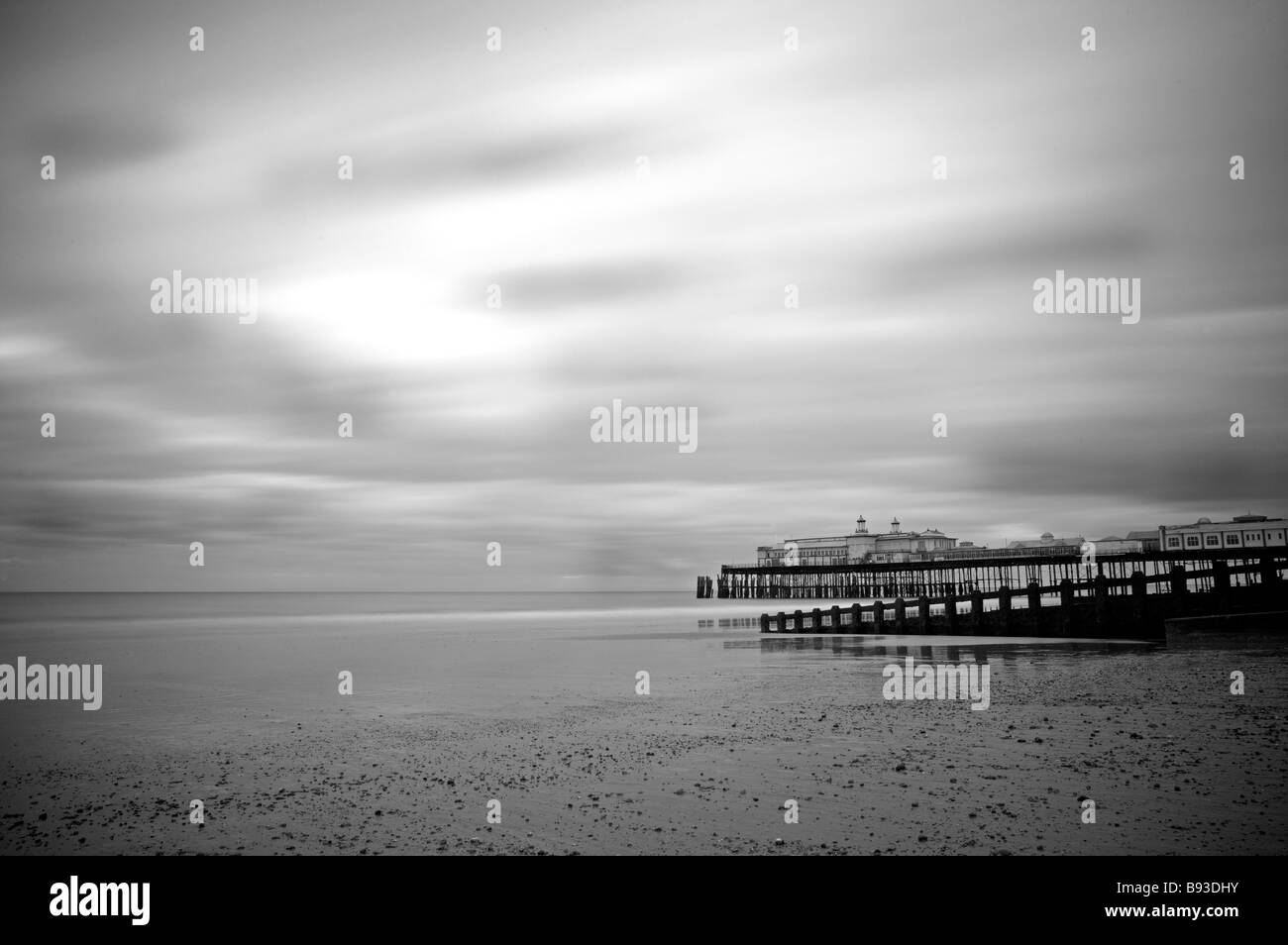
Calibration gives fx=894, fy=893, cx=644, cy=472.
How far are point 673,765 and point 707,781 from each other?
4.42 feet

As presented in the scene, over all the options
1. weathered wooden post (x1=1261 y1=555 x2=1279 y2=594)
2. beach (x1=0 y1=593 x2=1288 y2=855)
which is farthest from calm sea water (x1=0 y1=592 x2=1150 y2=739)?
weathered wooden post (x1=1261 y1=555 x2=1279 y2=594)

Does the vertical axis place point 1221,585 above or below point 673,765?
above

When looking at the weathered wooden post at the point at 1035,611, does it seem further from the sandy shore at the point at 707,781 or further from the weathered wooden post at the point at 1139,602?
the sandy shore at the point at 707,781

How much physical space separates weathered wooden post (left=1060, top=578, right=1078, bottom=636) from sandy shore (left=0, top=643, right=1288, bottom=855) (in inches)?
711

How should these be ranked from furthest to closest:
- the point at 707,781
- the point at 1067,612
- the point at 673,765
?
the point at 1067,612
the point at 673,765
the point at 707,781

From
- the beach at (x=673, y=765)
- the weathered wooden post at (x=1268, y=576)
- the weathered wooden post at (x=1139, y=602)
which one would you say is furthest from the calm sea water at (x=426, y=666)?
the weathered wooden post at (x=1268, y=576)

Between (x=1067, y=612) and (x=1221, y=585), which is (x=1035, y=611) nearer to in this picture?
(x=1067, y=612)

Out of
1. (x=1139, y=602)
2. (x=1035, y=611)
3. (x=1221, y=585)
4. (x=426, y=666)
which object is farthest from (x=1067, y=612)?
(x=426, y=666)

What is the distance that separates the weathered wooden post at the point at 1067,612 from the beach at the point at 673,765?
9.10m

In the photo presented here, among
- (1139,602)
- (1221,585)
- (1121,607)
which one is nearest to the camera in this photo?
(1221,585)

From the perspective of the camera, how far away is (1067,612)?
3941cm
